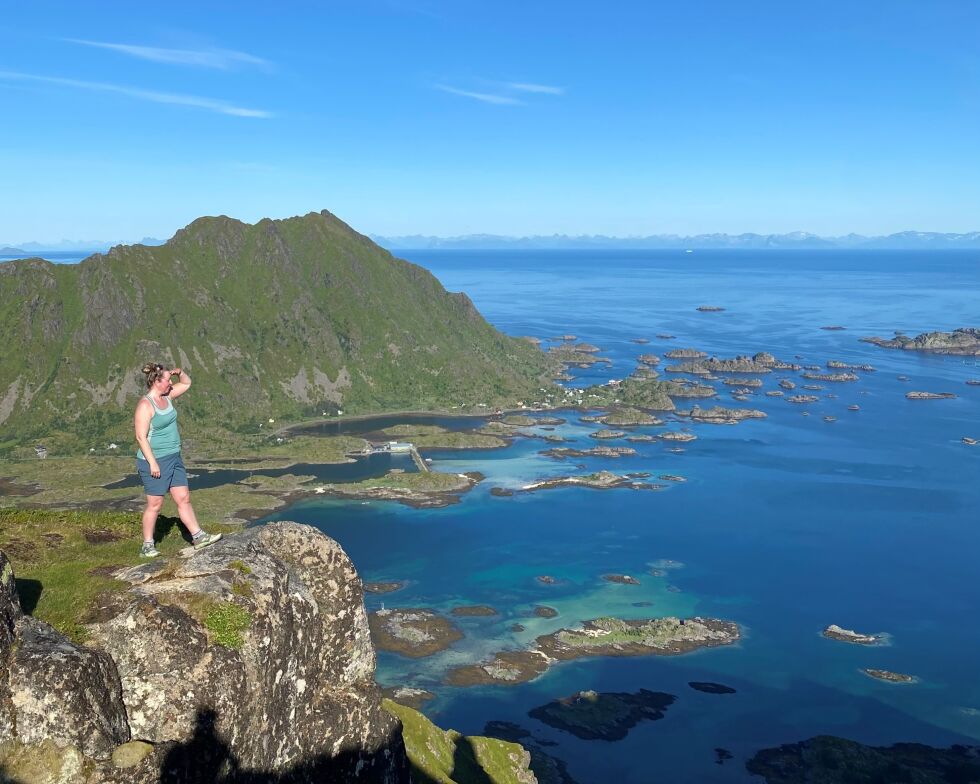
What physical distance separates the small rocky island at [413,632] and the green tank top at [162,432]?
6679 cm

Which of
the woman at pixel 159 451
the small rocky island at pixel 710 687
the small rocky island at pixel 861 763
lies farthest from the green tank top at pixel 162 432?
the small rocky island at pixel 710 687

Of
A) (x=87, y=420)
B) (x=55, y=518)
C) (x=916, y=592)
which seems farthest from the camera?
(x=87, y=420)

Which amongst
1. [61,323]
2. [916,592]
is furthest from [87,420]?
[916,592]

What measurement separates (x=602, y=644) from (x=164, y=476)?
73.2 metres

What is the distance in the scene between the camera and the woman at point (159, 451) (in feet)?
60.3

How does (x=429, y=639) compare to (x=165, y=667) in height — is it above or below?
below

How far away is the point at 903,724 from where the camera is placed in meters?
72.8

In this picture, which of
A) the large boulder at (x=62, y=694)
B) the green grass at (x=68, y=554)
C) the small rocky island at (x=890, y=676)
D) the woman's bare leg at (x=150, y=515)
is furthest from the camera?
the small rocky island at (x=890, y=676)

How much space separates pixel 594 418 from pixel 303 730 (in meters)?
173

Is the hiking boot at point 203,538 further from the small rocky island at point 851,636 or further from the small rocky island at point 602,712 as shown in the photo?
the small rocky island at point 851,636

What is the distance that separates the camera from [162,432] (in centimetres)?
1916

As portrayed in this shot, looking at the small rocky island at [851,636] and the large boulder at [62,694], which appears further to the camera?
the small rocky island at [851,636]

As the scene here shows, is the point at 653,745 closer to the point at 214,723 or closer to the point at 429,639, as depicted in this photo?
the point at 429,639

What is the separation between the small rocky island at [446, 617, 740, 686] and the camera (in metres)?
78.9
